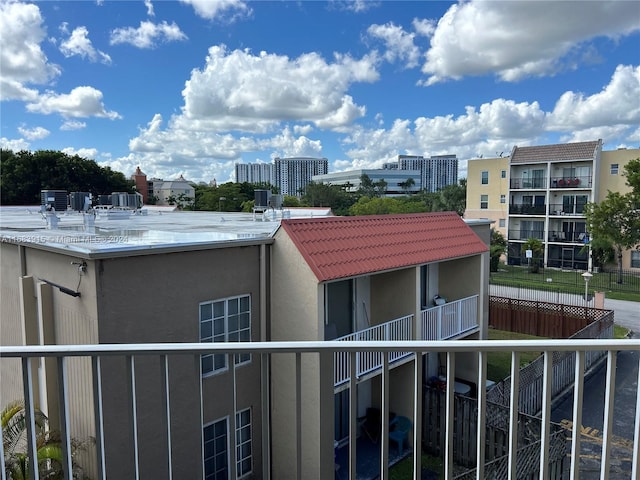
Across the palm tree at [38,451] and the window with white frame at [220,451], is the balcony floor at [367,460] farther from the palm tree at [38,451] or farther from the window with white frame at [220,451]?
the palm tree at [38,451]

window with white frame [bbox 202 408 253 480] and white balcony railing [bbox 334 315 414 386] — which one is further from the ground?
white balcony railing [bbox 334 315 414 386]

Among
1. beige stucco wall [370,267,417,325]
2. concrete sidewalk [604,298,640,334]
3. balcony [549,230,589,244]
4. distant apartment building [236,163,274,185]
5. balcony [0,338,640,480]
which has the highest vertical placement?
distant apartment building [236,163,274,185]

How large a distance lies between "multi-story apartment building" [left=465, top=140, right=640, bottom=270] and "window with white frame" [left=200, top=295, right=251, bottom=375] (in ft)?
98.5

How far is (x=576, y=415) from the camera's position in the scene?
76.5 inches

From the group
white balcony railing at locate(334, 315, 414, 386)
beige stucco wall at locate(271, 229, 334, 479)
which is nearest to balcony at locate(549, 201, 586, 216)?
white balcony railing at locate(334, 315, 414, 386)

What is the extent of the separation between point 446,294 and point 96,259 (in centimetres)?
921

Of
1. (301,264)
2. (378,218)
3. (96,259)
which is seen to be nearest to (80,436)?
(96,259)

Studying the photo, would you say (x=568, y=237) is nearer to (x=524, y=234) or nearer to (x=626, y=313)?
(x=524, y=234)

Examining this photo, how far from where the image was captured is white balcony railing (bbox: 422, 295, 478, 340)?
10.9m

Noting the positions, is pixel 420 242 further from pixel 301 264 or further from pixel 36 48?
pixel 36 48

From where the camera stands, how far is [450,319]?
38.1ft

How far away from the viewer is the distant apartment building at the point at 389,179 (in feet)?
330

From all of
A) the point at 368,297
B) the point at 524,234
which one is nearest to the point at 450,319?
the point at 368,297

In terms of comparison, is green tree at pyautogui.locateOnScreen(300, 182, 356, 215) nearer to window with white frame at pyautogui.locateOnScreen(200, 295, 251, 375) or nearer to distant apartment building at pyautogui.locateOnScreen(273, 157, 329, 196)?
window with white frame at pyautogui.locateOnScreen(200, 295, 251, 375)
